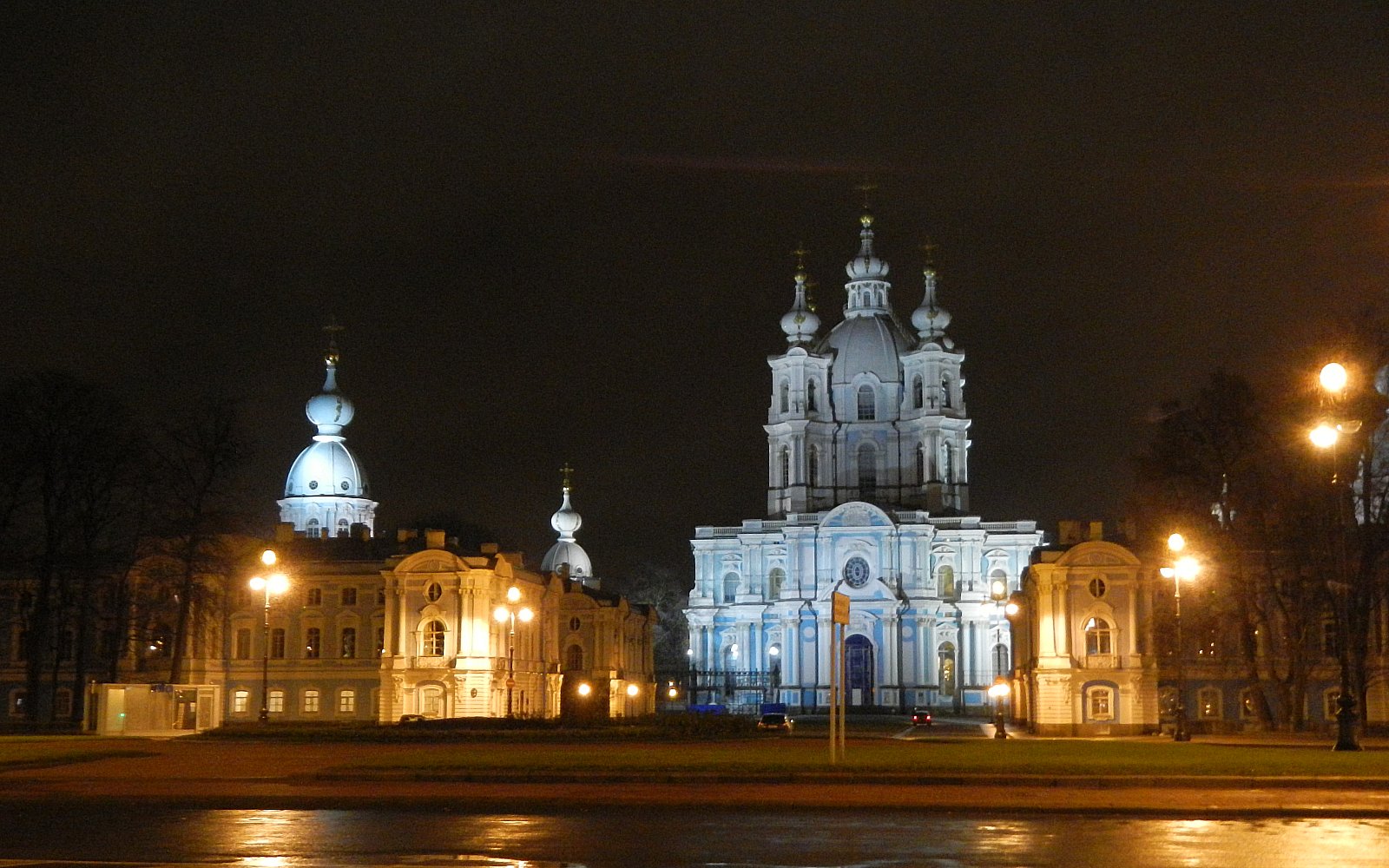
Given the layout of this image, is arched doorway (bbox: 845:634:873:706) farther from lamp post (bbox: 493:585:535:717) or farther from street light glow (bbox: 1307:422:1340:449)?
street light glow (bbox: 1307:422:1340:449)

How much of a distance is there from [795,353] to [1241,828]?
348 feet

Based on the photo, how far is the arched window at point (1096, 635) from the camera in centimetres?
7569

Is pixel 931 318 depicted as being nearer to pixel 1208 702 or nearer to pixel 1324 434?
pixel 1208 702

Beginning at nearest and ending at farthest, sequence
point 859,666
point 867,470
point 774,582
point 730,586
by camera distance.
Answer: point 859,666 < point 774,582 < point 730,586 < point 867,470

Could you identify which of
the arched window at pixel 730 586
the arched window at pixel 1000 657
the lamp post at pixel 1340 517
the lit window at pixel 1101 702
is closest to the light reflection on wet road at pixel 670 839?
the lamp post at pixel 1340 517

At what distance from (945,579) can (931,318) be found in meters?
19.4

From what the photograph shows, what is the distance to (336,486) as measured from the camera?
422ft

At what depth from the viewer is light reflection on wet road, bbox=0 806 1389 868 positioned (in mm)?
19875

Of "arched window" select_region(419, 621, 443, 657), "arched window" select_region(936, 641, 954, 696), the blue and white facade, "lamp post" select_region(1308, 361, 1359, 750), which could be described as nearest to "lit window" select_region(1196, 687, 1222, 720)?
"lamp post" select_region(1308, 361, 1359, 750)

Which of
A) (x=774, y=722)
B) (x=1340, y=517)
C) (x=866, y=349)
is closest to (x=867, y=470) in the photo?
(x=866, y=349)

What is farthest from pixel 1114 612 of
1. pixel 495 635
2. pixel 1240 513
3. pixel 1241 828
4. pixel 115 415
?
pixel 1241 828

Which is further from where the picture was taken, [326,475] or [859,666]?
[326,475]

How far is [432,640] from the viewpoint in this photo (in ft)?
280

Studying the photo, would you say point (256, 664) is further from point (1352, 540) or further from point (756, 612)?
point (1352, 540)
